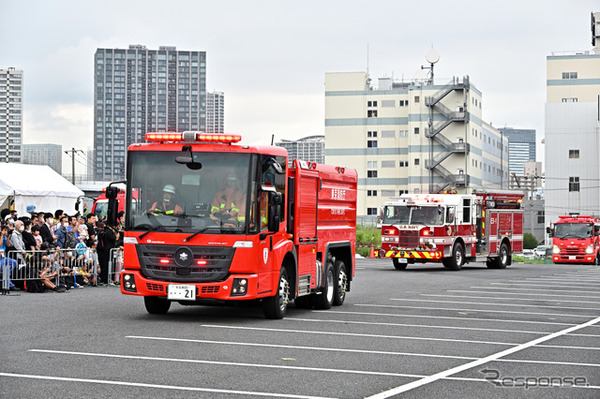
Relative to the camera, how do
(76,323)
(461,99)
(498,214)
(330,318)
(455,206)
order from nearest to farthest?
(76,323) → (330,318) → (455,206) → (498,214) → (461,99)

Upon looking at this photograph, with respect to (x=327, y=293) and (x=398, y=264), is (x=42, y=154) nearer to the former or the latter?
(x=398, y=264)

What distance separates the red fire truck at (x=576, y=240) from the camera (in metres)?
50.4

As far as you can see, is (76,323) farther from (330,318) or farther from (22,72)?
(22,72)

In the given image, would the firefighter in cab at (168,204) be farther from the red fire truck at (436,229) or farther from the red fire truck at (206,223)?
the red fire truck at (436,229)

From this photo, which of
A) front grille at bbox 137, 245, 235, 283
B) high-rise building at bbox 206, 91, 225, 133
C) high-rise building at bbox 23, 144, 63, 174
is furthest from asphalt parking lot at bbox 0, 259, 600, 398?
high-rise building at bbox 23, 144, 63, 174

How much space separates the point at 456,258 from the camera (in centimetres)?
3550

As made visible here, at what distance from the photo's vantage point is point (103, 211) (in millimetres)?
40688

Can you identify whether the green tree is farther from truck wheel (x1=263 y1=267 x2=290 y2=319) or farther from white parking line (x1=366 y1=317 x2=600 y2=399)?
truck wheel (x1=263 y1=267 x2=290 y2=319)

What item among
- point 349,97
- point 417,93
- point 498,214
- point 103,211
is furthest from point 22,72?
point 498,214

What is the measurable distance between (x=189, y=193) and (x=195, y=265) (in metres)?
1.17

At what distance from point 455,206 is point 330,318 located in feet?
64.9

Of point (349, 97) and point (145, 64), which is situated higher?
point (145, 64)

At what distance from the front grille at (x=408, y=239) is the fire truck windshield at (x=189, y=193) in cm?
2060

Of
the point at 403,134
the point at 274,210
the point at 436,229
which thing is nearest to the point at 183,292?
the point at 274,210
